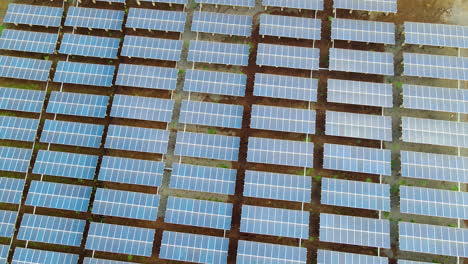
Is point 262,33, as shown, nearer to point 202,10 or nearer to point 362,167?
point 202,10

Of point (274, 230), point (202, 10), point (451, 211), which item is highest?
point (202, 10)

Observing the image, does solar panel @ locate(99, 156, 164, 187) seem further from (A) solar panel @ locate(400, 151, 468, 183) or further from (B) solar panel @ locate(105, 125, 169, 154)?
(A) solar panel @ locate(400, 151, 468, 183)

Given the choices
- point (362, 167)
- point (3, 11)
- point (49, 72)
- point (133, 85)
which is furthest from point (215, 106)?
point (3, 11)

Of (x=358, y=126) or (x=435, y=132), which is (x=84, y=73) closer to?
(x=358, y=126)

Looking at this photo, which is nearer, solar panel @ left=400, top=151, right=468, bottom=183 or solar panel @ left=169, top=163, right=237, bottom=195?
solar panel @ left=400, top=151, right=468, bottom=183

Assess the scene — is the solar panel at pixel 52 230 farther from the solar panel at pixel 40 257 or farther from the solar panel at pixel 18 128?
the solar panel at pixel 18 128

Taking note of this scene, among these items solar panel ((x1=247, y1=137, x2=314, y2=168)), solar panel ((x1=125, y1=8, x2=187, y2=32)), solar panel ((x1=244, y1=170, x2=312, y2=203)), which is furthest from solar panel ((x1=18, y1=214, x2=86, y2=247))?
Answer: solar panel ((x1=125, y1=8, x2=187, y2=32))
